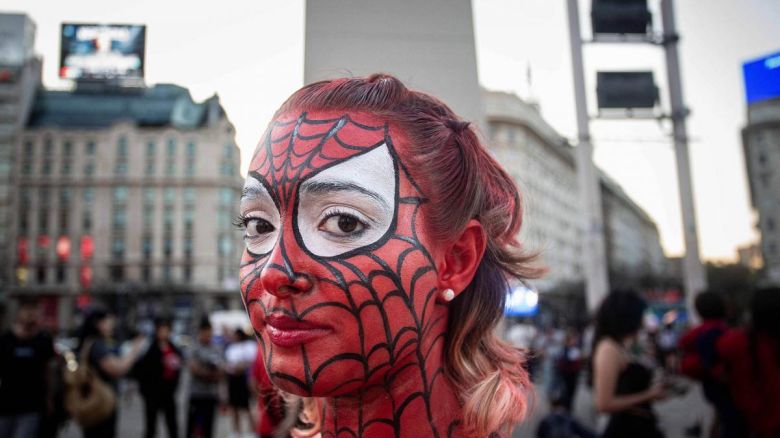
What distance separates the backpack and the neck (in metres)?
5.70

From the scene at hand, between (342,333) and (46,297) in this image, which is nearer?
(342,333)

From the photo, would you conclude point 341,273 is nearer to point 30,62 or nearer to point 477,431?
point 477,431

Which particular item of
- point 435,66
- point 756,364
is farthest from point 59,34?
point 756,364

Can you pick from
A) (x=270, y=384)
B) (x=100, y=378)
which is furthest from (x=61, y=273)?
(x=270, y=384)

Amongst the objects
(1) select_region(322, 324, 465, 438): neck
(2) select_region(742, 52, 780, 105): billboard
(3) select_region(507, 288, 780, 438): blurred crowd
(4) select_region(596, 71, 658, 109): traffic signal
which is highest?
(4) select_region(596, 71, 658, 109): traffic signal

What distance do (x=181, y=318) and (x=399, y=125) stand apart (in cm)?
5327

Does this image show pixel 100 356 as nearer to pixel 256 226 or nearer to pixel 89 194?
pixel 256 226

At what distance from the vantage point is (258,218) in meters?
1.48

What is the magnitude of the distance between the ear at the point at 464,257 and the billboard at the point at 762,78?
2556mm

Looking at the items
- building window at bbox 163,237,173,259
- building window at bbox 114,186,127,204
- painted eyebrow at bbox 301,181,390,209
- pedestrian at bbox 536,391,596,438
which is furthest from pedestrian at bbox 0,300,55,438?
building window at bbox 163,237,173,259

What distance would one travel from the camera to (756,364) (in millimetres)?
3932

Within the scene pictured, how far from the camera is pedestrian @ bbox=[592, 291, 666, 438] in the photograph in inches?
154

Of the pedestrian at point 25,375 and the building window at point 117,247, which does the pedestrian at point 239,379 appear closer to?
the pedestrian at point 25,375

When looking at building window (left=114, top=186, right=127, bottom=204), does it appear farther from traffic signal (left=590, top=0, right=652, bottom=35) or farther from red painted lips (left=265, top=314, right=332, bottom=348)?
red painted lips (left=265, top=314, right=332, bottom=348)
